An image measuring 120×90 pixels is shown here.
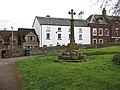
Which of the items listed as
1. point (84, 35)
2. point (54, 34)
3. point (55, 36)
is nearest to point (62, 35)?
point (55, 36)

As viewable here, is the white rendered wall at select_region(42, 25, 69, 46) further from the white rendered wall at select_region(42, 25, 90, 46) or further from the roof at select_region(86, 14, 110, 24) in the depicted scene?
the roof at select_region(86, 14, 110, 24)

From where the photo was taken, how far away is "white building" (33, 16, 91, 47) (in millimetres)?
64125

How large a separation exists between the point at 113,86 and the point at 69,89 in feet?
6.42

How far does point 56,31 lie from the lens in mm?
65938

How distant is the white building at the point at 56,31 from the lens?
210 feet

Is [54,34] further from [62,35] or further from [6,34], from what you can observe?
[6,34]

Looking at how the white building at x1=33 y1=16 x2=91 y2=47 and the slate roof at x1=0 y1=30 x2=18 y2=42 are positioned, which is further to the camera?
the white building at x1=33 y1=16 x2=91 y2=47

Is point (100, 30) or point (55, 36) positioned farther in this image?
point (100, 30)

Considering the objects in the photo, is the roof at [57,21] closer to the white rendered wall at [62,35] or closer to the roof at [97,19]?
the white rendered wall at [62,35]

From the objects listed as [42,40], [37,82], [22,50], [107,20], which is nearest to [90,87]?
[37,82]

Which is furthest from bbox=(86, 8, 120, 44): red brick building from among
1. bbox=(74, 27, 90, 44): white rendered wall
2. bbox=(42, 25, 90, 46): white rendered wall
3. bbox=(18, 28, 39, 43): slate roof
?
bbox=(18, 28, 39, 43): slate roof

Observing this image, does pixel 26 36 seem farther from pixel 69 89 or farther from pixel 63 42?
pixel 69 89

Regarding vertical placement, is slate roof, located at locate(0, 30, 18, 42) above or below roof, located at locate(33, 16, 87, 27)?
below

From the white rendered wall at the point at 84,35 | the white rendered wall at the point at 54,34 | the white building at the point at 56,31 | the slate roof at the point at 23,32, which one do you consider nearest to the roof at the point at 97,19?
the white building at the point at 56,31
